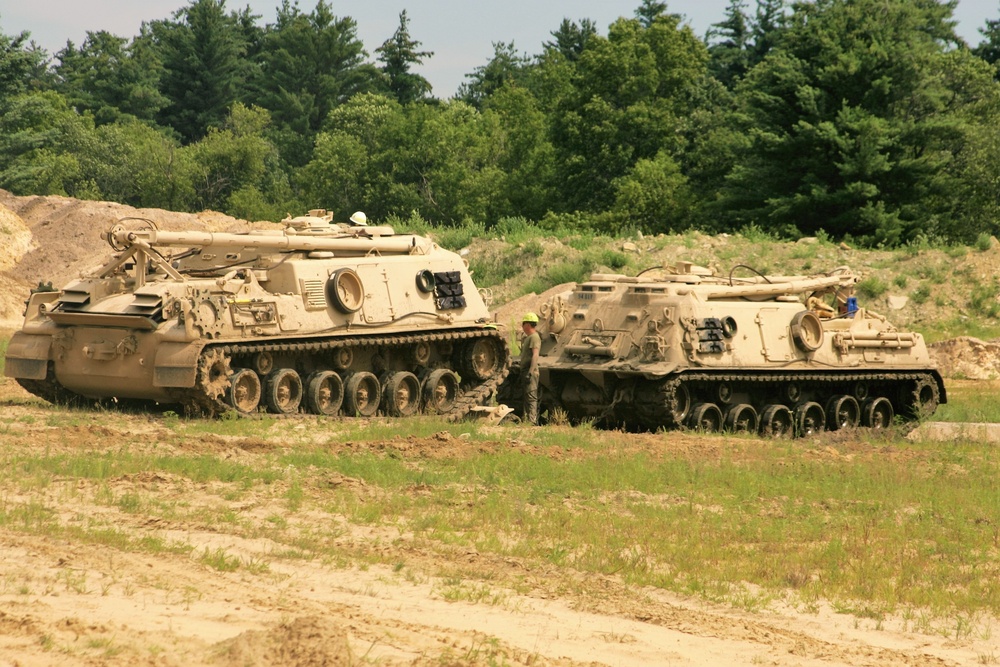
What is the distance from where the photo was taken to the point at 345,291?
19625 millimetres

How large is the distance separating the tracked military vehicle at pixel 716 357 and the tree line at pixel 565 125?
19.5 meters

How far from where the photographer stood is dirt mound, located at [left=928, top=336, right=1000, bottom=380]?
30.3 meters

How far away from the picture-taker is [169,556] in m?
10.2

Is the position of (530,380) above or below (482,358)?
below

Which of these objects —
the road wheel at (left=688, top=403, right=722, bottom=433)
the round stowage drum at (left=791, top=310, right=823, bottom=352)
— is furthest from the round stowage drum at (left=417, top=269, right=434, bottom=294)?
the round stowage drum at (left=791, top=310, right=823, bottom=352)

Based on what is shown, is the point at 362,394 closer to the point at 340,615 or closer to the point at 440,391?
the point at 440,391

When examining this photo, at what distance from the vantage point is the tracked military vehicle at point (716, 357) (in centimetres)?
1912

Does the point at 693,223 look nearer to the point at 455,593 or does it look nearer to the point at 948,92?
the point at 948,92

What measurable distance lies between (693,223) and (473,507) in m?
37.9

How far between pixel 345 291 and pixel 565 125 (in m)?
36.3

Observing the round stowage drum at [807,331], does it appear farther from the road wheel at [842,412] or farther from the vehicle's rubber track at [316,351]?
the vehicle's rubber track at [316,351]

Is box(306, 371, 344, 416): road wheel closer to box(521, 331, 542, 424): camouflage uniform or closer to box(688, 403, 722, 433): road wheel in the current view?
box(521, 331, 542, 424): camouflage uniform

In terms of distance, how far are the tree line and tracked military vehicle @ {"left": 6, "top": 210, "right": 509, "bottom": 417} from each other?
22.3m

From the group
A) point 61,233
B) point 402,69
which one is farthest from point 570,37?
point 61,233
